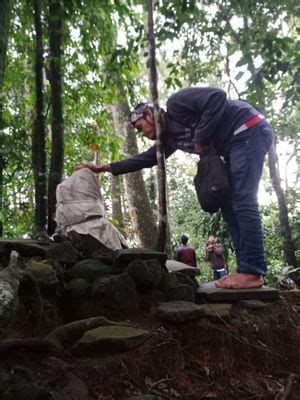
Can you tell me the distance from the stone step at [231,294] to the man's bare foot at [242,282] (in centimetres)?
5

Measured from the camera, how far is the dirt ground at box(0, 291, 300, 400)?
1.69 meters

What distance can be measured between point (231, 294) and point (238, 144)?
1125 millimetres

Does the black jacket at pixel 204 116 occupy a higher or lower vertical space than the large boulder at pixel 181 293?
higher

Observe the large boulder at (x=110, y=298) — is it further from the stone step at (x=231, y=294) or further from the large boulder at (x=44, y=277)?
the stone step at (x=231, y=294)

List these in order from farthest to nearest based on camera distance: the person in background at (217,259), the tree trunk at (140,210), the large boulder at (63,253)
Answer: the person in background at (217,259) → the tree trunk at (140,210) → the large boulder at (63,253)

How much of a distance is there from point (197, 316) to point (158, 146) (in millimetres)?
1602

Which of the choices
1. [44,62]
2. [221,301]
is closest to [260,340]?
[221,301]

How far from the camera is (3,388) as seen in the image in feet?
4.65

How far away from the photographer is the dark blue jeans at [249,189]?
2.90 m

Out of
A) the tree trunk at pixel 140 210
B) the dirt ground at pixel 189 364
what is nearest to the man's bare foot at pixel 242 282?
the dirt ground at pixel 189 364

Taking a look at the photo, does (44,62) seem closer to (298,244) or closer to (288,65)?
(288,65)

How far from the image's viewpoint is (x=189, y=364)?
206 centimetres

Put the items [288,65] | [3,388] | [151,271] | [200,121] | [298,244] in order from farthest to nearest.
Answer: [298,244] → [288,65] → [200,121] → [151,271] → [3,388]

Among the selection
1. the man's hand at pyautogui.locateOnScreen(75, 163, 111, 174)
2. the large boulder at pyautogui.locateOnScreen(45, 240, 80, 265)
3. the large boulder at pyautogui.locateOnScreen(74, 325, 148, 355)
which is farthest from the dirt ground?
the man's hand at pyautogui.locateOnScreen(75, 163, 111, 174)
